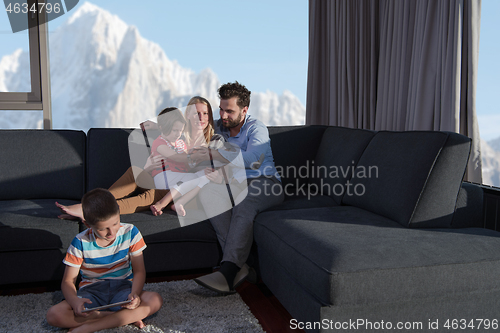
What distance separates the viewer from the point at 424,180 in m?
1.74

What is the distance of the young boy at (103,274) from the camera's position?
1506 mm

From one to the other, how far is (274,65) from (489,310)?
666 centimetres

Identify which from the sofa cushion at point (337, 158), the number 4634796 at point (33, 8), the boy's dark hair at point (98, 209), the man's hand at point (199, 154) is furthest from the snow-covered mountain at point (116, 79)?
the boy's dark hair at point (98, 209)

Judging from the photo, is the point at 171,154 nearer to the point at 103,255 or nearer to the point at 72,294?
the point at 103,255

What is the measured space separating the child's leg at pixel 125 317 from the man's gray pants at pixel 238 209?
1.39ft

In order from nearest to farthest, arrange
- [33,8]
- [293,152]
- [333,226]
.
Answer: [333,226]
[293,152]
[33,8]

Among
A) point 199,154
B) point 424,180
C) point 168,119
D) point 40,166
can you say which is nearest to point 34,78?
point 40,166

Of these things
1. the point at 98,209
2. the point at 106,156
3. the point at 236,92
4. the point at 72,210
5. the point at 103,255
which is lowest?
the point at 103,255

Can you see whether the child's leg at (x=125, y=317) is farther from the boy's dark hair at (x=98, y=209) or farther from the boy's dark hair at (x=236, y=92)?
the boy's dark hair at (x=236, y=92)

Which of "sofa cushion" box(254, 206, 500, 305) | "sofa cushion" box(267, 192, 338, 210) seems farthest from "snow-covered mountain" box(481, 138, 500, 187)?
"sofa cushion" box(267, 192, 338, 210)

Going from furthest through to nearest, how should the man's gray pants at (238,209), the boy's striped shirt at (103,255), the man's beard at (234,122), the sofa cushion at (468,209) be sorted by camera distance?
the man's beard at (234,122)
the man's gray pants at (238,209)
the sofa cushion at (468,209)
the boy's striped shirt at (103,255)

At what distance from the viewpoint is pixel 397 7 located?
9.36 feet

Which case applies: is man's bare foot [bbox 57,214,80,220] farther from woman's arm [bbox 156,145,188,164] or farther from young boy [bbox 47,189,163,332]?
woman's arm [bbox 156,145,188,164]

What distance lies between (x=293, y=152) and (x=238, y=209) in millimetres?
798
